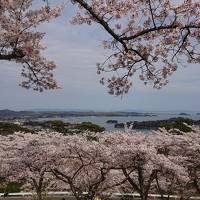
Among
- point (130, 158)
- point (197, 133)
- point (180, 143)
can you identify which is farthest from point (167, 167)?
point (197, 133)

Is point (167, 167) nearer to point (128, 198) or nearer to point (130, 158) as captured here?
point (130, 158)

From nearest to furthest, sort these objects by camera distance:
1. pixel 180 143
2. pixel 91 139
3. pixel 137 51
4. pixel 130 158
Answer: pixel 137 51 → pixel 130 158 → pixel 91 139 → pixel 180 143

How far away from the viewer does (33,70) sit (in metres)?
10.3

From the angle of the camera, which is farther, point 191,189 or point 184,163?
point 191,189

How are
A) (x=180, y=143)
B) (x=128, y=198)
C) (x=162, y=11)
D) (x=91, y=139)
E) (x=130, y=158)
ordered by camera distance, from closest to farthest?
(x=162, y=11) < (x=130, y=158) < (x=91, y=139) < (x=180, y=143) < (x=128, y=198)

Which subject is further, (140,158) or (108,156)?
(140,158)

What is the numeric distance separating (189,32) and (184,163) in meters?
9.49

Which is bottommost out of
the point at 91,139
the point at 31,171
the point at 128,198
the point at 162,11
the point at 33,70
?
the point at 128,198

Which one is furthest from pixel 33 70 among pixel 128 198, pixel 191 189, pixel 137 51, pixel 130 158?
pixel 128 198

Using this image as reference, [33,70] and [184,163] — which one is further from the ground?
[33,70]

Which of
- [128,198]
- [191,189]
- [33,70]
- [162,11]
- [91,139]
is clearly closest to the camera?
[162,11]

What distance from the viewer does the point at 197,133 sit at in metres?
18.9

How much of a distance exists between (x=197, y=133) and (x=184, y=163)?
1.77 meters

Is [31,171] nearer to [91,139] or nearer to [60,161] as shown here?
[60,161]
